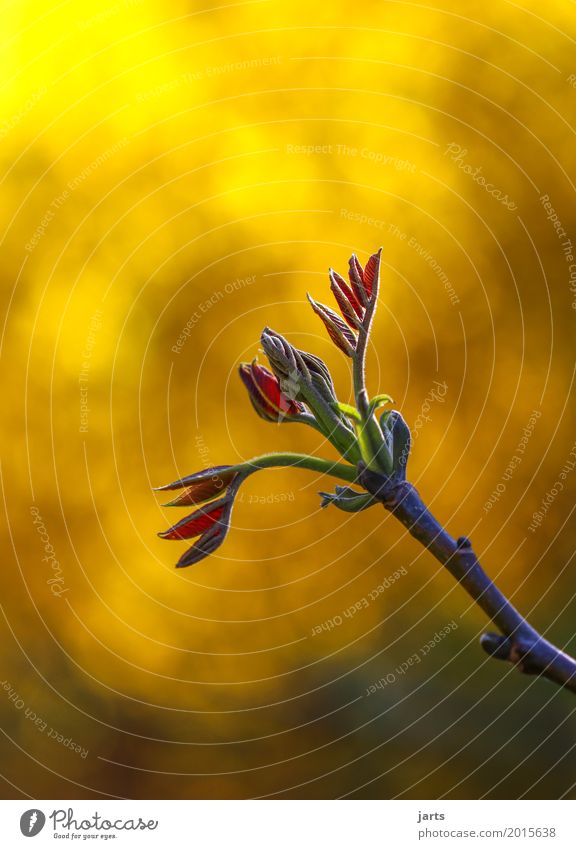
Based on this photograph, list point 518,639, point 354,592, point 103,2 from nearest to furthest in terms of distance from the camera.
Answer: point 518,639
point 103,2
point 354,592

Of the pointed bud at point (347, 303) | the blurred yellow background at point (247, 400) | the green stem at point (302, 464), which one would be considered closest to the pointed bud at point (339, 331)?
the pointed bud at point (347, 303)

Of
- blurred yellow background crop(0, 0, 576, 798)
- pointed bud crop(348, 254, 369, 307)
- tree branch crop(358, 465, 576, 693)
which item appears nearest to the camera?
tree branch crop(358, 465, 576, 693)

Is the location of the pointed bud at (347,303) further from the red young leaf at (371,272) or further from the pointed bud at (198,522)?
the pointed bud at (198,522)

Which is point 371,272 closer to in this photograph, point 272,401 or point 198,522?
point 272,401

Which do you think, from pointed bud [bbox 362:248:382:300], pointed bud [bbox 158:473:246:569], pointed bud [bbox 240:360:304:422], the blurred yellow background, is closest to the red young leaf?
pointed bud [bbox 362:248:382:300]

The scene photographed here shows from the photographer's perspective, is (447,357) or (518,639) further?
(447,357)

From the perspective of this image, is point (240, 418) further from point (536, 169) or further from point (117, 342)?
point (536, 169)

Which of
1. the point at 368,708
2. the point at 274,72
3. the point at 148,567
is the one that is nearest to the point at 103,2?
the point at 274,72

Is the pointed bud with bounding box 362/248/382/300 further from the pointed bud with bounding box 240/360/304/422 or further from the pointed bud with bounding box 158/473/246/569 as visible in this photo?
the pointed bud with bounding box 158/473/246/569
